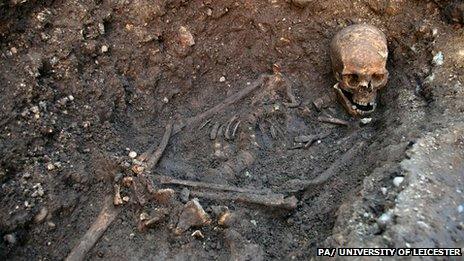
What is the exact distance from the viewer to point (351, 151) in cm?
350

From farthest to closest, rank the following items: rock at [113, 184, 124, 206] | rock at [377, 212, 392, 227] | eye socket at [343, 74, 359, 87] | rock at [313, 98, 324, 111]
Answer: rock at [313, 98, 324, 111] → eye socket at [343, 74, 359, 87] → rock at [113, 184, 124, 206] → rock at [377, 212, 392, 227]

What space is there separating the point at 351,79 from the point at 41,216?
2553mm

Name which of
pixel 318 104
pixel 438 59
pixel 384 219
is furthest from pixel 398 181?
pixel 438 59

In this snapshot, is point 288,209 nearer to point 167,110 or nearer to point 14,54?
point 167,110

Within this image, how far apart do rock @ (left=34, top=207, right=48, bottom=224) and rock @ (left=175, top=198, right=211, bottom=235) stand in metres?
0.88

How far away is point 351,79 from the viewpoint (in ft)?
12.3

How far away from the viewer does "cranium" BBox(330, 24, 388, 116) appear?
3.60 m

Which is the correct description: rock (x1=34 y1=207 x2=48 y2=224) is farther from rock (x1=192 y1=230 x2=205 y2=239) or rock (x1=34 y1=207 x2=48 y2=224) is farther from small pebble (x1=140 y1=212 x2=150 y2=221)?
rock (x1=192 y1=230 x2=205 y2=239)

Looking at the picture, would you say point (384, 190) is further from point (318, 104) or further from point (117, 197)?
point (117, 197)

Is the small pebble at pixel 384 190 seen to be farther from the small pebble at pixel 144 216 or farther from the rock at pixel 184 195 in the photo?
the small pebble at pixel 144 216

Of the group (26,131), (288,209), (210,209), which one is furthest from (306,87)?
(26,131)

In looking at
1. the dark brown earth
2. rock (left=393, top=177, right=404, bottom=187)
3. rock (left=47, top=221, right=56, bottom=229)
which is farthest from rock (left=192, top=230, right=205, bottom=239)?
rock (left=393, top=177, right=404, bottom=187)

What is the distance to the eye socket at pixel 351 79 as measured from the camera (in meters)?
3.72

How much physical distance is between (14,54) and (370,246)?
2.75 meters
